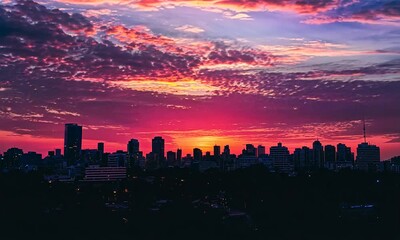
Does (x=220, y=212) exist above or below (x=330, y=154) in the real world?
below

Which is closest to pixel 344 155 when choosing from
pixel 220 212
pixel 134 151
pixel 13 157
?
pixel 134 151

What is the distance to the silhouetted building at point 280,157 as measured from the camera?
129 metres

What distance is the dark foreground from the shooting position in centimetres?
3459

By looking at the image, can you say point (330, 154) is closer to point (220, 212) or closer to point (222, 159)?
point (222, 159)

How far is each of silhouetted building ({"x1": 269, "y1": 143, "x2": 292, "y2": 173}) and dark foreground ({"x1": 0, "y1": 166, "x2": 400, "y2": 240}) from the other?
66667mm

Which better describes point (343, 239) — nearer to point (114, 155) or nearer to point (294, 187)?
point (294, 187)

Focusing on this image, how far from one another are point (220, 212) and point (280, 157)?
96.8m

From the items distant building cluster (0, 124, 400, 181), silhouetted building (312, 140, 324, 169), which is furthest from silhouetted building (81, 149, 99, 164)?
silhouetted building (312, 140, 324, 169)

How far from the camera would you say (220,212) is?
4069cm

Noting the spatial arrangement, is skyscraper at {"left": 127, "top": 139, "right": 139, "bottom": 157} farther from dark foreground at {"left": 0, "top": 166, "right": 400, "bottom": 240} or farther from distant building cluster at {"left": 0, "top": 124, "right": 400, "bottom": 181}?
dark foreground at {"left": 0, "top": 166, "right": 400, "bottom": 240}

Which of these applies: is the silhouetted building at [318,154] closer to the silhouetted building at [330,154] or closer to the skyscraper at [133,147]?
the silhouetted building at [330,154]

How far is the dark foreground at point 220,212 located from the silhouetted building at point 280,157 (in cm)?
6667

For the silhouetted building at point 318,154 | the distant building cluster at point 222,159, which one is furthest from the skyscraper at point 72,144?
the silhouetted building at point 318,154

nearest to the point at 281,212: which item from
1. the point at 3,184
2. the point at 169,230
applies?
the point at 169,230
